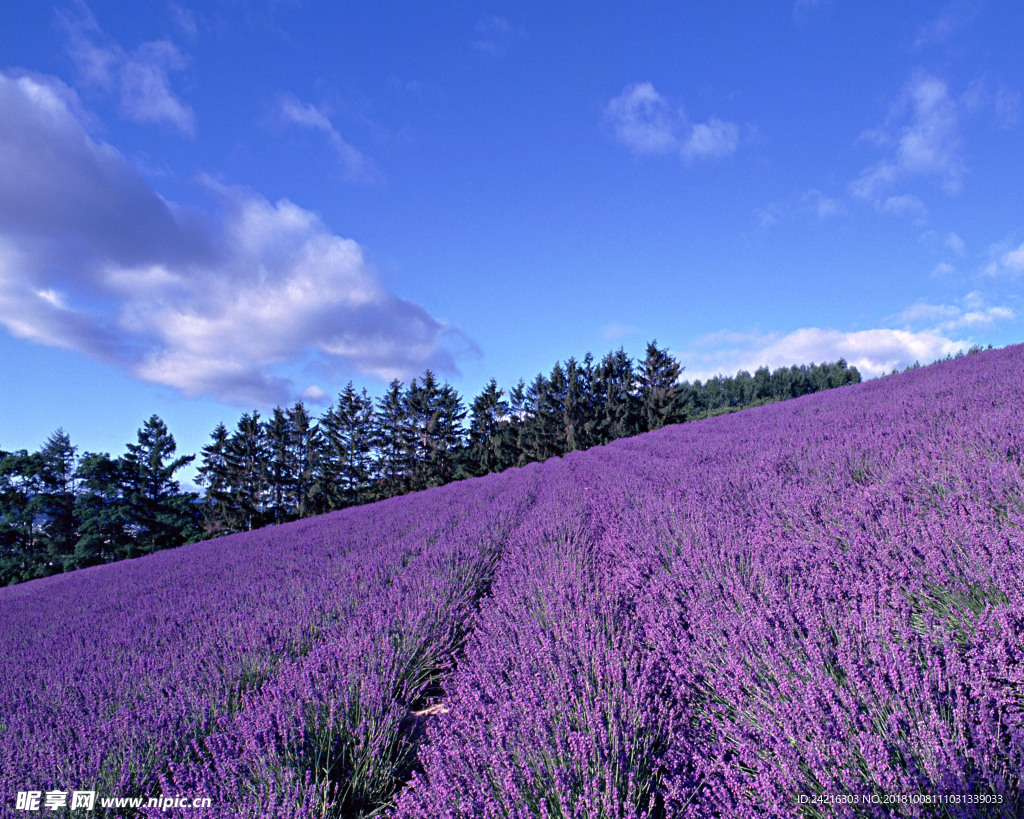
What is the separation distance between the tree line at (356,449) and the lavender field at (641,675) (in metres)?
23.7

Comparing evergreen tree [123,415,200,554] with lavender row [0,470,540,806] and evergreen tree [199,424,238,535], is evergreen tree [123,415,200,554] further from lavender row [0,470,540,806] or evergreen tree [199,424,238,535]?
lavender row [0,470,540,806]

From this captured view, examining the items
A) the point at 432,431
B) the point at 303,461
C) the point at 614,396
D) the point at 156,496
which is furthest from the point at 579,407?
the point at 156,496

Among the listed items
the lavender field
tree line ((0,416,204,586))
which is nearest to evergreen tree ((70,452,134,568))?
tree line ((0,416,204,586))

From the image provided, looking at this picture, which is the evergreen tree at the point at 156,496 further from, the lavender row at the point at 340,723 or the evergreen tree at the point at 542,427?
the lavender row at the point at 340,723

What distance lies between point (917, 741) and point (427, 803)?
3.76 ft

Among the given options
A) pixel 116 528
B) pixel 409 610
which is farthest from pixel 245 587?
pixel 116 528

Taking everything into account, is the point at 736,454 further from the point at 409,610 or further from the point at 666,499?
the point at 409,610

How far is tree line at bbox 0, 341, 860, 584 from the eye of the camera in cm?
2248

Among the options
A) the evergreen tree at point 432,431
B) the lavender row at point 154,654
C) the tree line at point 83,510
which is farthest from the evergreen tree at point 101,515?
the lavender row at point 154,654

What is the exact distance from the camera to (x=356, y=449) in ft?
97.5

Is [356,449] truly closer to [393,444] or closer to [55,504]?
[393,444]

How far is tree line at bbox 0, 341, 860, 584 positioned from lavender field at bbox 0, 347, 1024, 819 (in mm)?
23651

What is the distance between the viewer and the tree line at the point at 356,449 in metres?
22.5

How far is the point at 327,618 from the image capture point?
2457mm
